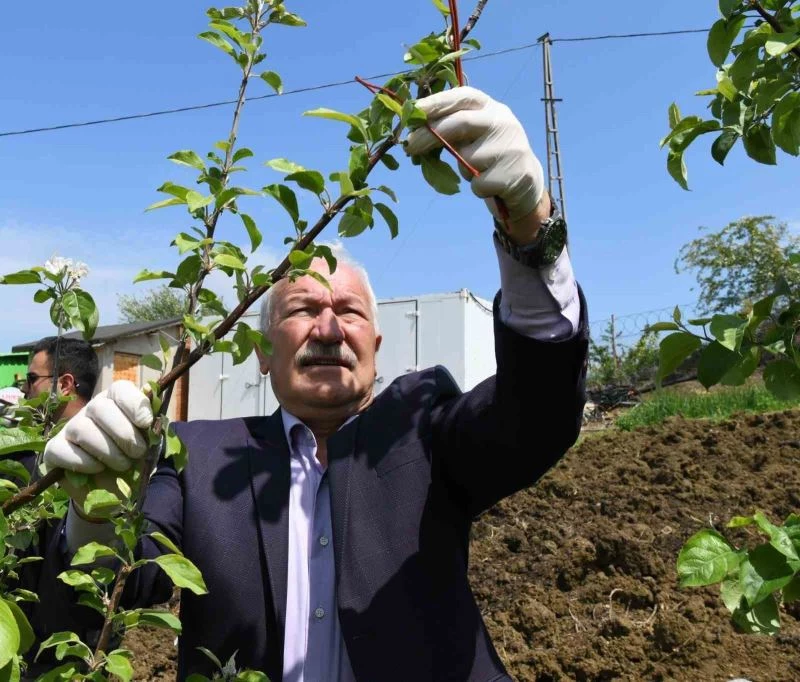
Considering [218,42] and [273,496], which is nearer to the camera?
[218,42]

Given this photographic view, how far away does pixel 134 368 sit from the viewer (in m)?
17.0

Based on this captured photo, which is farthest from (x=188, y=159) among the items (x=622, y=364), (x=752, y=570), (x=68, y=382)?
(x=622, y=364)

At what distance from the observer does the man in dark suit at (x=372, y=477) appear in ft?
5.18

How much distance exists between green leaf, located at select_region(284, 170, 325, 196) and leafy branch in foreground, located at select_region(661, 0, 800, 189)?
82cm

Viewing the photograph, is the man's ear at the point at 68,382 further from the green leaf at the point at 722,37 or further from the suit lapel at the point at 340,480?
the green leaf at the point at 722,37

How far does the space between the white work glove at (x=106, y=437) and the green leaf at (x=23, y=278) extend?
23 centimetres

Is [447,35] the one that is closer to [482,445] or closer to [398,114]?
[398,114]

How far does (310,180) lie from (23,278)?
0.51 meters

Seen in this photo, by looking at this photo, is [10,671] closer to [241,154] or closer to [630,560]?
[241,154]

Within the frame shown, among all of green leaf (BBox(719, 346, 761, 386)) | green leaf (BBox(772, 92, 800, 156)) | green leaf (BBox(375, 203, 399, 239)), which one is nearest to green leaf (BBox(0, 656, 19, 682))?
green leaf (BBox(375, 203, 399, 239))

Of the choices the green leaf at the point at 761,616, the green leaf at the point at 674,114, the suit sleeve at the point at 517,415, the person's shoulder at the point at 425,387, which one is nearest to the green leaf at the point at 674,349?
the suit sleeve at the point at 517,415

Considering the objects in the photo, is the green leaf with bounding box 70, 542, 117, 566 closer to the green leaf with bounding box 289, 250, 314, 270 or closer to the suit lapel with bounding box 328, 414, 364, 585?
the green leaf with bounding box 289, 250, 314, 270

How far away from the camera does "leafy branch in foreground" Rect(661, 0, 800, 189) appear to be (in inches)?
56.9

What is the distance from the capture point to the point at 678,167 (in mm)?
1694
